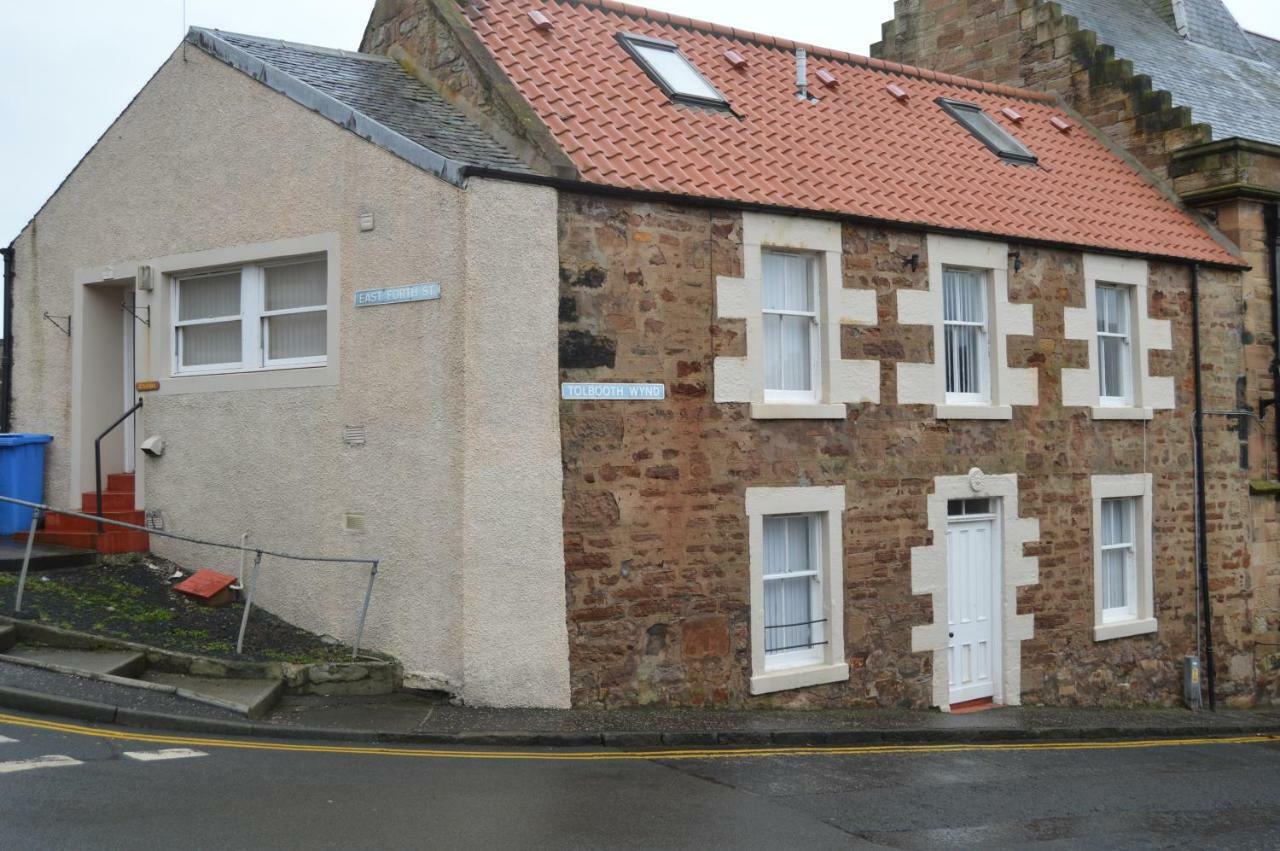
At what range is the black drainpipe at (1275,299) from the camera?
18.8 m

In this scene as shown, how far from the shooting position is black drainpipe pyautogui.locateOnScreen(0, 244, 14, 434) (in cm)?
1596

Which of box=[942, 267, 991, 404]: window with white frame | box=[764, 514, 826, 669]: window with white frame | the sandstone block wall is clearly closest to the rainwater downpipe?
the sandstone block wall

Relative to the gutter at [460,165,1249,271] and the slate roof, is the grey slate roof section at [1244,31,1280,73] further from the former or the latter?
the slate roof

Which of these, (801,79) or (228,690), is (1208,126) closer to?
(801,79)

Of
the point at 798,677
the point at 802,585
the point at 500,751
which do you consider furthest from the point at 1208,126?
the point at 500,751

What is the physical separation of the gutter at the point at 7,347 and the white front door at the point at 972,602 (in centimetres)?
1123

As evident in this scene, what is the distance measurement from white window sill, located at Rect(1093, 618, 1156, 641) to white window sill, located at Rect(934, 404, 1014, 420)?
3.14 m

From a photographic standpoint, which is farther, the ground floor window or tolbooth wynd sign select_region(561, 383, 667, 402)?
the ground floor window

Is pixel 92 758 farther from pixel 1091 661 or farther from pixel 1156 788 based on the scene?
pixel 1091 661

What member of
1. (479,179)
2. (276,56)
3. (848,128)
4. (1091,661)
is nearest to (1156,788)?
(1091,661)

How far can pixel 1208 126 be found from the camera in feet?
62.1

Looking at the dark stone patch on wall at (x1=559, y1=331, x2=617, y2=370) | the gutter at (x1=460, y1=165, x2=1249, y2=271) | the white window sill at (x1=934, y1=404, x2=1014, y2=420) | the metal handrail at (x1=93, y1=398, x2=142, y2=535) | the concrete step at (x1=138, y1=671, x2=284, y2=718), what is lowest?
the concrete step at (x1=138, y1=671, x2=284, y2=718)

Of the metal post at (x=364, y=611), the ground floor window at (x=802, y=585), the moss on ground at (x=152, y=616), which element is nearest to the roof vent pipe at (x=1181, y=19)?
the ground floor window at (x=802, y=585)

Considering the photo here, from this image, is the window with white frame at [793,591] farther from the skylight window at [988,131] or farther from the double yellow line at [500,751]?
the skylight window at [988,131]
